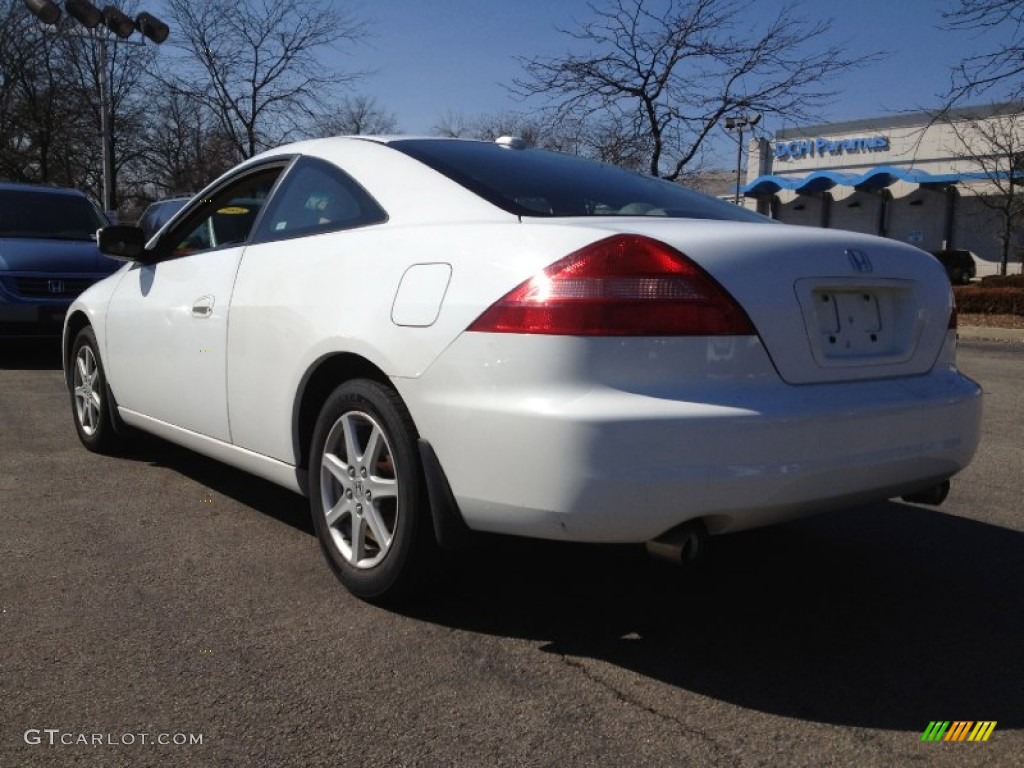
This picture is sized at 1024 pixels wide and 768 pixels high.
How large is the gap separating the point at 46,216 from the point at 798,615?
9.61 meters

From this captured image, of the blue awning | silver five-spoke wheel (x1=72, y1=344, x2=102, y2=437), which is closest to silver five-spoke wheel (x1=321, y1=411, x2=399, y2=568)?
silver five-spoke wheel (x1=72, y1=344, x2=102, y2=437)

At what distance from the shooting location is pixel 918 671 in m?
2.70

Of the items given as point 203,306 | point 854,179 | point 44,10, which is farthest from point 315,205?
point 854,179

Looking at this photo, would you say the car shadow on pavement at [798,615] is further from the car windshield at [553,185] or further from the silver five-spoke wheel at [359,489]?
the car windshield at [553,185]

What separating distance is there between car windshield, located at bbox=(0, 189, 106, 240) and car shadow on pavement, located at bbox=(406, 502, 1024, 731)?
823 cm

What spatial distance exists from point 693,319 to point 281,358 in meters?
1.54

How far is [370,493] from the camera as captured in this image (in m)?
3.08

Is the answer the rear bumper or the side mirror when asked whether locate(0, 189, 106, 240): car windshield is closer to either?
the side mirror

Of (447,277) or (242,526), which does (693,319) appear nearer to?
(447,277)

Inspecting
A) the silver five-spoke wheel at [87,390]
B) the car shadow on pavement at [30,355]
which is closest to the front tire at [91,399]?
the silver five-spoke wheel at [87,390]

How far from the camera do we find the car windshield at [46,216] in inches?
390

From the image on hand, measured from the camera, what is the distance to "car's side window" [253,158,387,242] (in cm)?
339

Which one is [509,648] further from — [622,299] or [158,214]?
[158,214]

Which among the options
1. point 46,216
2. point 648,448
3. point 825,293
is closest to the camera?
point 648,448
